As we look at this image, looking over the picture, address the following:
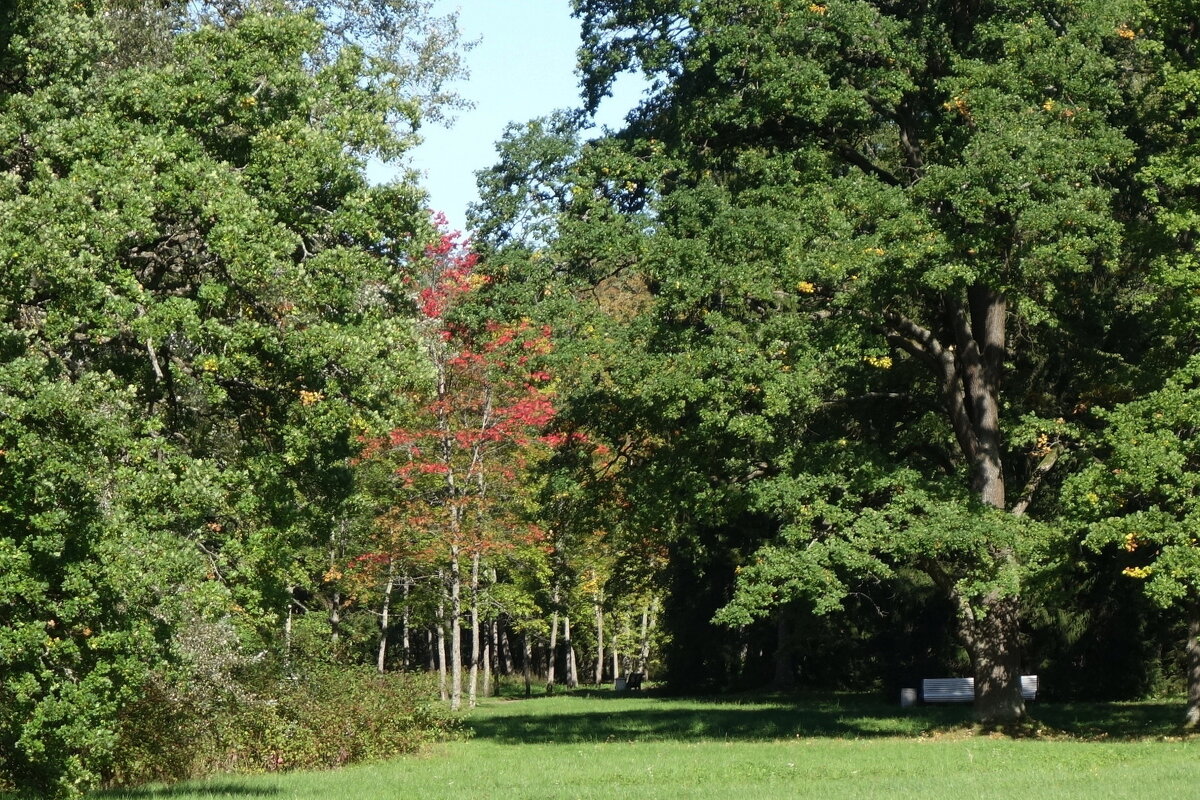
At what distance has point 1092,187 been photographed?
854 inches

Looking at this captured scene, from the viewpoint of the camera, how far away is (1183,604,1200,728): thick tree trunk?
2298cm

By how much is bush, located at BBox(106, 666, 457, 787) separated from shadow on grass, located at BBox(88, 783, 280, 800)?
84 cm

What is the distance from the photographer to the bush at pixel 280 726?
1841 centimetres

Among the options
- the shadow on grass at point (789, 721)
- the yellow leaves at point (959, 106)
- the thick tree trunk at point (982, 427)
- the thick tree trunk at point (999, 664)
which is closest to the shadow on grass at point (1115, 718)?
the shadow on grass at point (789, 721)

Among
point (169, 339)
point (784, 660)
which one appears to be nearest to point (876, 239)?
point (169, 339)

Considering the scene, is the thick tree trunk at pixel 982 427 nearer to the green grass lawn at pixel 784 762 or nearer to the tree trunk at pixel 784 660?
the green grass lawn at pixel 784 762

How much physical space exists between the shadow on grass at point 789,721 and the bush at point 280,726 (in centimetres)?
396

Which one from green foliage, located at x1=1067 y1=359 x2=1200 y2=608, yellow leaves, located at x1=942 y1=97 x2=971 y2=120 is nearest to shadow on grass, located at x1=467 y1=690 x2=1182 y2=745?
green foliage, located at x1=1067 y1=359 x2=1200 y2=608

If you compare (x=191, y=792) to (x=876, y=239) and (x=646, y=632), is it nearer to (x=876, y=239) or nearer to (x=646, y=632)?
(x=876, y=239)

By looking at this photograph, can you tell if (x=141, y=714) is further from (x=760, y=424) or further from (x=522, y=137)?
(x=522, y=137)

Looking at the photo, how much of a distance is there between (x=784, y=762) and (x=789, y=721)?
9.86m

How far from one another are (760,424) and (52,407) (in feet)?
38.3

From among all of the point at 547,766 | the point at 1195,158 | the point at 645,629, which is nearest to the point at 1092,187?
the point at 1195,158

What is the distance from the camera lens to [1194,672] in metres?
23.5
